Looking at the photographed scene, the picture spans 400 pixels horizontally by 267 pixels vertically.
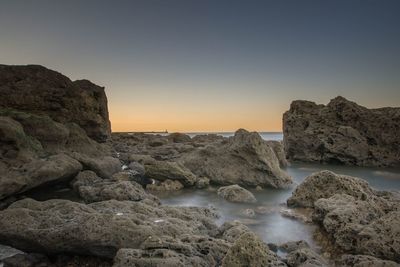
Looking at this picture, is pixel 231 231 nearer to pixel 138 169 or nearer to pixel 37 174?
pixel 37 174

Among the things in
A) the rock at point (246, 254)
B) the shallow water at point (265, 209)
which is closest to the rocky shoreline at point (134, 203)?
the rock at point (246, 254)

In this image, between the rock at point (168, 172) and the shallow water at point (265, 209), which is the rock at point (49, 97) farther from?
the shallow water at point (265, 209)

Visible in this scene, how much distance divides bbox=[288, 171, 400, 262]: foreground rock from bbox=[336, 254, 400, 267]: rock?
0.77 metres

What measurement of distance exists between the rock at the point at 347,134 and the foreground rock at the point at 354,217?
2011 centimetres

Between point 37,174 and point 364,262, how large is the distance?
37.4ft

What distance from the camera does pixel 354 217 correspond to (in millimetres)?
9133

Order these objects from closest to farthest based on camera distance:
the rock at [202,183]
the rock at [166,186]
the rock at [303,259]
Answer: the rock at [303,259] < the rock at [166,186] < the rock at [202,183]

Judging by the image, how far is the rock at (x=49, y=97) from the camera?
20.7m

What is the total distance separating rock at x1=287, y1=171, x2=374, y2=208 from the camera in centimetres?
1282

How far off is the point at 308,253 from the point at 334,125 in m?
29.8

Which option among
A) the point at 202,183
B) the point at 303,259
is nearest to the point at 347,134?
the point at 202,183

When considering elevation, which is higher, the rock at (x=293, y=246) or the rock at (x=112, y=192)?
the rock at (x=112, y=192)

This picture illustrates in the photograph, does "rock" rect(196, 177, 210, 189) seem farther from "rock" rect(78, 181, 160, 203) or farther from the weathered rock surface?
"rock" rect(78, 181, 160, 203)

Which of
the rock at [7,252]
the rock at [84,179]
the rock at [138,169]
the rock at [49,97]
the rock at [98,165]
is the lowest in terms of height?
the rock at [7,252]
